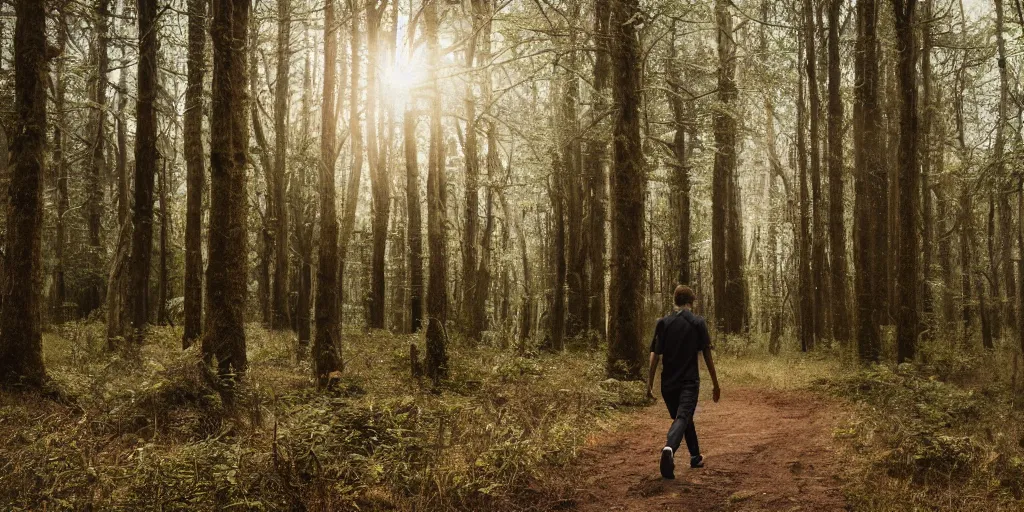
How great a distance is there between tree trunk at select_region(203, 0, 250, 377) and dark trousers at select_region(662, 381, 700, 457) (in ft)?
20.2

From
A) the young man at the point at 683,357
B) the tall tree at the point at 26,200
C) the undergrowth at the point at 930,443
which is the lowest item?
the undergrowth at the point at 930,443

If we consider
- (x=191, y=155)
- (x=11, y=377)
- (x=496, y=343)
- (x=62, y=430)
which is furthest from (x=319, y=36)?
(x=62, y=430)

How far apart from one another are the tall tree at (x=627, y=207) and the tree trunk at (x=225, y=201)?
6967 millimetres

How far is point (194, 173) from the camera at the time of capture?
53.3 ft

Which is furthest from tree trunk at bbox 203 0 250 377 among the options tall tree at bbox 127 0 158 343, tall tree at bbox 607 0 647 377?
tall tree at bbox 127 0 158 343

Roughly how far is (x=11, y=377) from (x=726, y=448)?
9.98 metres

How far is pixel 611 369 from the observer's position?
13203 millimetres

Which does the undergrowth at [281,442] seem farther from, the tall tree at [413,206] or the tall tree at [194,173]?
the tall tree at [413,206]

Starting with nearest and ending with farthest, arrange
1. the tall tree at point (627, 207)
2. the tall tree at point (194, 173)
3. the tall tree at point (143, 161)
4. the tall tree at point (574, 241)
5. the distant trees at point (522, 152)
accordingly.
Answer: the distant trees at point (522, 152) < the tall tree at point (627, 207) < the tall tree at point (194, 173) < the tall tree at point (143, 161) < the tall tree at point (574, 241)

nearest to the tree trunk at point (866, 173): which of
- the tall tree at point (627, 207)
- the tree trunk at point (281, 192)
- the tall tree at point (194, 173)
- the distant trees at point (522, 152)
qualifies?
the distant trees at point (522, 152)

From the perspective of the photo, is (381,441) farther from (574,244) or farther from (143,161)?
(574,244)

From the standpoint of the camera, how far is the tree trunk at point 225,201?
9.66 metres

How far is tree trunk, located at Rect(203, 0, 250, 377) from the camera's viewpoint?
9664mm

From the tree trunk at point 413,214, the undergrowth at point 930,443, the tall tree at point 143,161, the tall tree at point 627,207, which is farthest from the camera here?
the tree trunk at point 413,214
